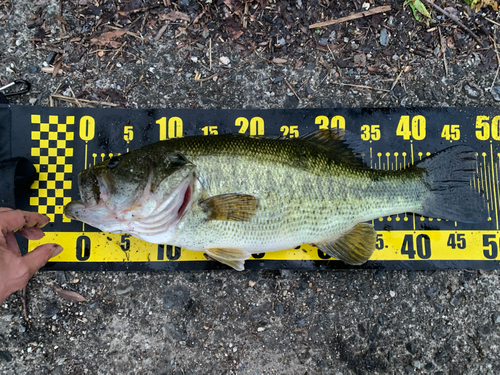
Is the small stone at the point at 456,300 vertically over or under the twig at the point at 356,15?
under

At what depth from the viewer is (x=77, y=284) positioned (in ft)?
9.70

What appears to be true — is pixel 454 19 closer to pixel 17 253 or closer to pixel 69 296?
pixel 17 253

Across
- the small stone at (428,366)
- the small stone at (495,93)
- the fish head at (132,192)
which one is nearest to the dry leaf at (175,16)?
the fish head at (132,192)

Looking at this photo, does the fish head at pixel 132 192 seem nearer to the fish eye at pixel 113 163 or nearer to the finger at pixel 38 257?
the fish eye at pixel 113 163

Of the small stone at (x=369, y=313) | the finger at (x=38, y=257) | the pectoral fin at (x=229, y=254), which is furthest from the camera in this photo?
the small stone at (x=369, y=313)

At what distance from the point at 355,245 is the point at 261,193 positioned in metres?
0.99

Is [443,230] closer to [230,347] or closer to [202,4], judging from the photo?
Result: [230,347]

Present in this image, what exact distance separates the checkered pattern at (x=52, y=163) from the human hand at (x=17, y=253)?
362 mm

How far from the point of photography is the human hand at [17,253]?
2143mm

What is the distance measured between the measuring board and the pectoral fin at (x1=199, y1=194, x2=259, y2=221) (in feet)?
2.49

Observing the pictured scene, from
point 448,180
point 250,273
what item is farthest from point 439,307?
point 250,273

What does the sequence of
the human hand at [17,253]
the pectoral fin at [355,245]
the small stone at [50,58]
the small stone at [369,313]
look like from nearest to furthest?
the human hand at [17,253], the pectoral fin at [355,245], the small stone at [369,313], the small stone at [50,58]

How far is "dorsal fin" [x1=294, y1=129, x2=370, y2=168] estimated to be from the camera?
9.06 feet

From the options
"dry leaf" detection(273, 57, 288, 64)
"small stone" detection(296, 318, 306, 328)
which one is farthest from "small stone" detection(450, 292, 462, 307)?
"dry leaf" detection(273, 57, 288, 64)
